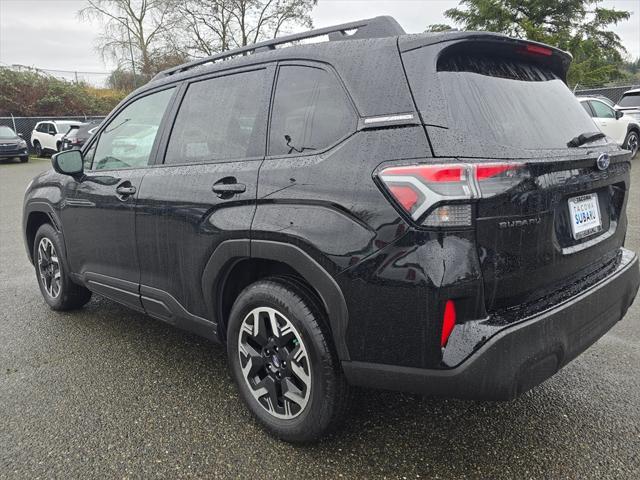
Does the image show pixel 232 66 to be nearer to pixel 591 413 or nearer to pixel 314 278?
pixel 314 278

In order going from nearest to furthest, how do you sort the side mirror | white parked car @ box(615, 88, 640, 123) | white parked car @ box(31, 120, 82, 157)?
1. the side mirror
2. white parked car @ box(615, 88, 640, 123)
3. white parked car @ box(31, 120, 82, 157)

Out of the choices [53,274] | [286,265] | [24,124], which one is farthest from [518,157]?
[24,124]

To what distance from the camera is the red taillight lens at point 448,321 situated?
71.1 inches

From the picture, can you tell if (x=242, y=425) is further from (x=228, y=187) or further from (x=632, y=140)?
(x=632, y=140)

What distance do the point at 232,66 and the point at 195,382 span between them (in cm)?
177

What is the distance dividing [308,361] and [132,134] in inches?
81.4

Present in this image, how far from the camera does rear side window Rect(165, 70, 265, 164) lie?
2.56m

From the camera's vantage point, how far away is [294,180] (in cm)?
218

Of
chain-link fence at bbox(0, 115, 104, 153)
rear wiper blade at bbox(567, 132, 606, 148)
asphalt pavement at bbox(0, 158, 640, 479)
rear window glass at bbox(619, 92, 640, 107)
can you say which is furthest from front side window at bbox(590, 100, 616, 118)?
chain-link fence at bbox(0, 115, 104, 153)

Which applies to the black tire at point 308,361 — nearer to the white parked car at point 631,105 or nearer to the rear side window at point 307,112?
the rear side window at point 307,112

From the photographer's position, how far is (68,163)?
3.51 metres

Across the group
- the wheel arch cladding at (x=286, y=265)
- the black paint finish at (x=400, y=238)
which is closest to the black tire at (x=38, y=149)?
the black paint finish at (x=400, y=238)

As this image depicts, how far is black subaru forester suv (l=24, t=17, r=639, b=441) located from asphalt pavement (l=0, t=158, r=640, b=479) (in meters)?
0.23

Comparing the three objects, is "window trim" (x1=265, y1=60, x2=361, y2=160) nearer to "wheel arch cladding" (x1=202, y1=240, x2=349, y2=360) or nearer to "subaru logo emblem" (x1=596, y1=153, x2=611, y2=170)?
"wheel arch cladding" (x1=202, y1=240, x2=349, y2=360)
